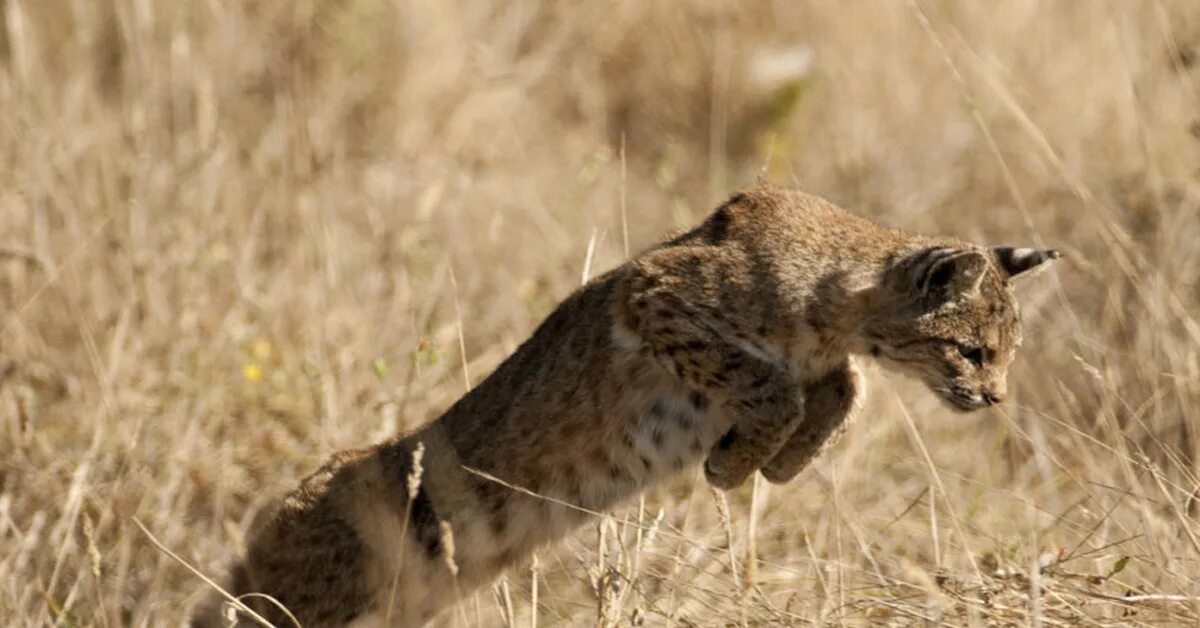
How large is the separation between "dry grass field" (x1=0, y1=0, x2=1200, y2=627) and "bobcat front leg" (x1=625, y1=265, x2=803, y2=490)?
0.31 m

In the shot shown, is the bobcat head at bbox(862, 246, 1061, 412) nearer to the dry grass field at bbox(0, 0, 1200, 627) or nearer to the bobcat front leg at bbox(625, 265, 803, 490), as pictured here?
the dry grass field at bbox(0, 0, 1200, 627)

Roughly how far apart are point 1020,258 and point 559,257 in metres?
3.97

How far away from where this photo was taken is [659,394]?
589cm

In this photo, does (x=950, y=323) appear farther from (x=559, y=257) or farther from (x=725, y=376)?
(x=559, y=257)

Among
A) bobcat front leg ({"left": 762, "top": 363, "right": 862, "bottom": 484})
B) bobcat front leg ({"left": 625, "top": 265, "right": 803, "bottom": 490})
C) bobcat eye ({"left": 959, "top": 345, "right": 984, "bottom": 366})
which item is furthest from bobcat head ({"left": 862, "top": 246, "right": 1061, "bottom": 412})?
bobcat front leg ({"left": 625, "top": 265, "right": 803, "bottom": 490})

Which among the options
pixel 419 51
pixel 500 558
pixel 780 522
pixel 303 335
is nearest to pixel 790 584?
pixel 780 522

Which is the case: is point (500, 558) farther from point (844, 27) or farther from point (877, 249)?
point (844, 27)

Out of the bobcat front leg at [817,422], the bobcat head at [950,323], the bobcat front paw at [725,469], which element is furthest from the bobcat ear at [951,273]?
the bobcat front paw at [725,469]

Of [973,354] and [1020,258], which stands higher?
[1020,258]

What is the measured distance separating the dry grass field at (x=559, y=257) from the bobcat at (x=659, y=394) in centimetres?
26

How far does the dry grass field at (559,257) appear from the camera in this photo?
247 inches

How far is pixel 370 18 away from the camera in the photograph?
1104 cm

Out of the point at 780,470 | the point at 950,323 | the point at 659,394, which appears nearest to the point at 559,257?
the point at 659,394

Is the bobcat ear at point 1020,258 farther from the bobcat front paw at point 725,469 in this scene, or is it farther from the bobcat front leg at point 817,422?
the bobcat front paw at point 725,469
